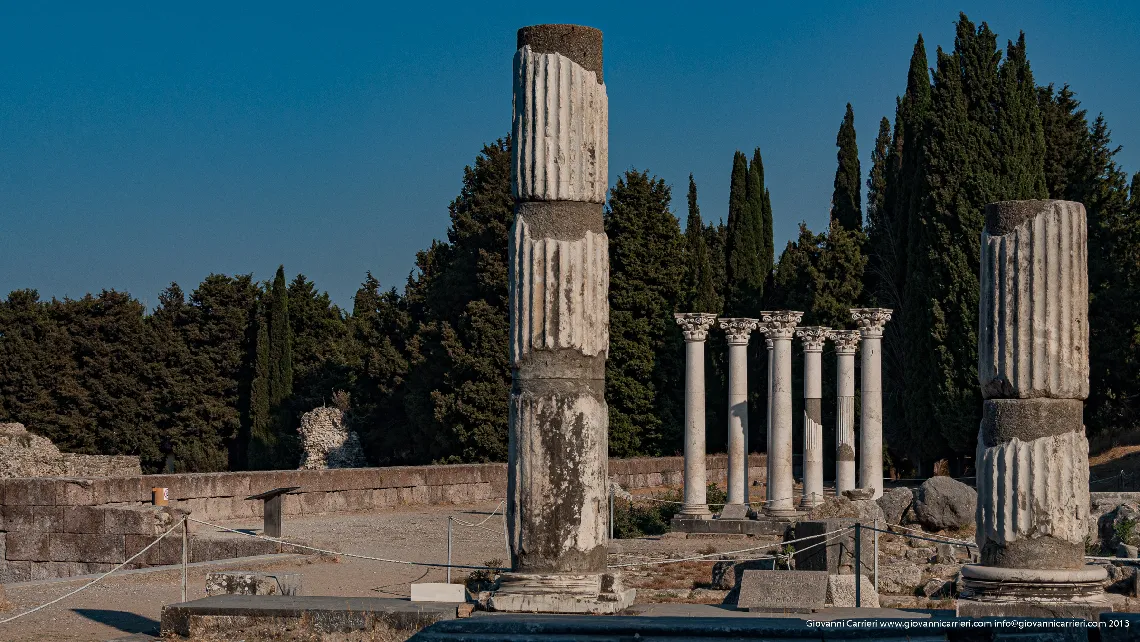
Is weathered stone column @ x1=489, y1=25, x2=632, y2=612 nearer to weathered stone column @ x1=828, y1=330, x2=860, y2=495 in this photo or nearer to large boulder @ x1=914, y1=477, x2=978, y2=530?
large boulder @ x1=914, y1=477, x2=978, y2=530

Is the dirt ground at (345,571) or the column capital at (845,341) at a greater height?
the column capital at (845,341)

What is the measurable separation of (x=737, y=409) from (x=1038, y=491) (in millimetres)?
14842

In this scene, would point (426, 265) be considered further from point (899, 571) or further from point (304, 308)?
point (899, 571)

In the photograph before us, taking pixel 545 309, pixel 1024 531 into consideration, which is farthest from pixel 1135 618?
pixel 545 309

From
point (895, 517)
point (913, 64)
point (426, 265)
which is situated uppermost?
point (913, 64)

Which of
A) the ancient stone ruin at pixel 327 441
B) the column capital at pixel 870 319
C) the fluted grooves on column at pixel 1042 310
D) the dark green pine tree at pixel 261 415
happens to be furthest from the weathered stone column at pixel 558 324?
the dark green pine tree at pixel 261 415

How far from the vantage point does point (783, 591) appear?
11945mm

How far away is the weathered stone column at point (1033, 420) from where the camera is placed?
10.8 metres

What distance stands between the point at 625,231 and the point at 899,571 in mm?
26240

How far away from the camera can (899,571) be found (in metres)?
16.6

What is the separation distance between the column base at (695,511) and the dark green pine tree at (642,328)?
53.4 ft

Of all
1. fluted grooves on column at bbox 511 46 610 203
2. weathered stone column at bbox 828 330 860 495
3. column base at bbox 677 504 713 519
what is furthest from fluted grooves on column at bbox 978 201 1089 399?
weathered stone column at bbox 828 330 860 495

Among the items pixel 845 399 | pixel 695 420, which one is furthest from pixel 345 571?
pixel 845 399

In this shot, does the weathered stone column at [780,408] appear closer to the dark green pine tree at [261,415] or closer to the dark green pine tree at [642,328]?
the dark green pine tree at [642,328]
